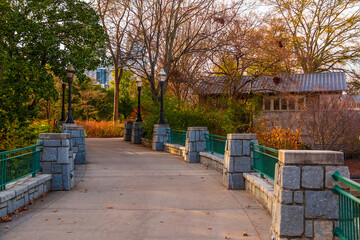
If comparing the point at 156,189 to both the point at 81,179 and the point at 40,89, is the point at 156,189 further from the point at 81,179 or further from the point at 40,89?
the point at 40,89

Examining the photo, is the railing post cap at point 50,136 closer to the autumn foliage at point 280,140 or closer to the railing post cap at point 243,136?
the railing post cap at point 243,136

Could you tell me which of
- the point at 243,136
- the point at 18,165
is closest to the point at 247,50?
the point at 243,136

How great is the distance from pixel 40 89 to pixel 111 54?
13.0m

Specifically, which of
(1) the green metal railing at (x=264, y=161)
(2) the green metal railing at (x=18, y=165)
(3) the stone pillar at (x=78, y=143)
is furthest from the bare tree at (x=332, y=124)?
(2) the green metal railing at (x=18, y=165)

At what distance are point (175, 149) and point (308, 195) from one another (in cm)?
1206

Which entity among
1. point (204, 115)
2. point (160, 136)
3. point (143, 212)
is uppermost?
point (204, 115)

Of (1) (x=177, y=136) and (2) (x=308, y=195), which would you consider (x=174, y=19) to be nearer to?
(1) (x=177, y=136)

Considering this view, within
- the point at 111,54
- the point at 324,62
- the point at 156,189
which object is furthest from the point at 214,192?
the point at 324,62

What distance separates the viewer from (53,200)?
24.5 ft

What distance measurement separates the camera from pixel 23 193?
6.77m

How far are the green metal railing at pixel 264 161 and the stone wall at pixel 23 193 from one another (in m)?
4.84

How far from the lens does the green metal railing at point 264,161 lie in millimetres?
6716

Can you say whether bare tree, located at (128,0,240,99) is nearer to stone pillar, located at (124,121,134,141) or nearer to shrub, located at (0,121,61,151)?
stone pillar, located at (124,121,134,141)

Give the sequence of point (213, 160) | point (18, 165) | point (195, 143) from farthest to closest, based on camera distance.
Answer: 1. point (195, 143)
2. point (213, 160)
3. point (18, 165)
